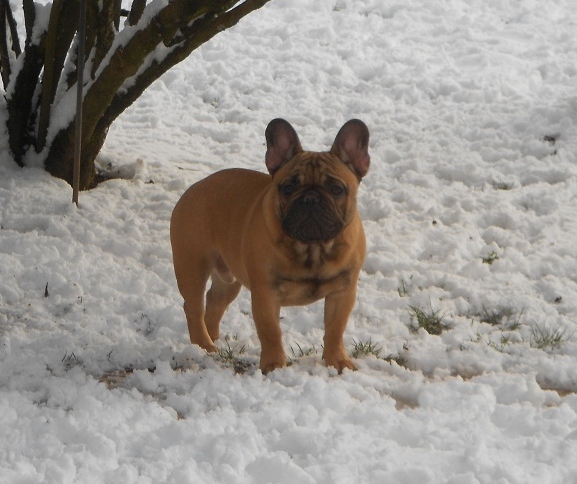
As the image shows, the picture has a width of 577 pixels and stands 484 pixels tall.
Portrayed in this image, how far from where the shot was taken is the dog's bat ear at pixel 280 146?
3.86 metres

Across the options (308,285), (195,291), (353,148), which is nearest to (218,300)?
(195,291)

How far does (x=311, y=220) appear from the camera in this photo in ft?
11.4

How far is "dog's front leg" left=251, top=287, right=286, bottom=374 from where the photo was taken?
3719 mm

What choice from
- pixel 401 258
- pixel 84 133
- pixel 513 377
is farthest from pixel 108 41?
pixel 513 377

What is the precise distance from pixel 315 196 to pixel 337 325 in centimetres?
70

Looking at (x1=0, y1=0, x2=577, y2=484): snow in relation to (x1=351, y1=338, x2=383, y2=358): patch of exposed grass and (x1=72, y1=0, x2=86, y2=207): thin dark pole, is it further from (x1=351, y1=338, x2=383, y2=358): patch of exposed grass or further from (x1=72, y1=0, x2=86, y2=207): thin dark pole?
(x1=72, y1=0, x2=86, y2=207): thin dark pole

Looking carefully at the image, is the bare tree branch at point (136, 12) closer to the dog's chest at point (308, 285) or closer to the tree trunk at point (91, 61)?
the tree trunk at point (91, 61)

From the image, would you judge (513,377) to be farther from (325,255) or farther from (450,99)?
(450,99)

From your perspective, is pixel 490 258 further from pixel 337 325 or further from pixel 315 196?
pixel 315 196

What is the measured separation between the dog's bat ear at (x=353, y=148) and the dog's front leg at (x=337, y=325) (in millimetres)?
572

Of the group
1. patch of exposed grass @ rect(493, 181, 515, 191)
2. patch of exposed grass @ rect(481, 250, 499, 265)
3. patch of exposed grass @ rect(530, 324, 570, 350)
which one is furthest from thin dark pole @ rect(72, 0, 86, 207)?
patch of exposed grass @ rect(493, 181, 515, 191)

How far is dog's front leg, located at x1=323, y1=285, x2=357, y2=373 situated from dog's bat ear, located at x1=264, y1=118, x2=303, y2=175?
662mm

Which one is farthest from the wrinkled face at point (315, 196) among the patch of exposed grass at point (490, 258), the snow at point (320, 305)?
the patch of exposed grass at point (490, 258)

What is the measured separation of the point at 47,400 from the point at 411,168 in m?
4.27
